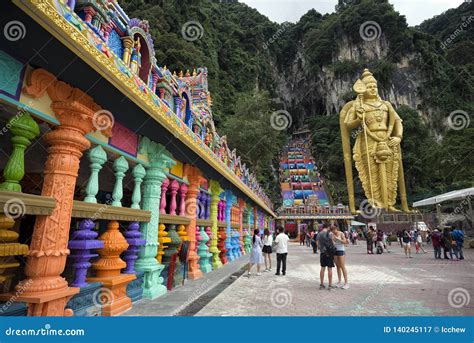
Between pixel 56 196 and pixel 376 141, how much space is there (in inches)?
989

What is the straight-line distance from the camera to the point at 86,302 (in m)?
2.97

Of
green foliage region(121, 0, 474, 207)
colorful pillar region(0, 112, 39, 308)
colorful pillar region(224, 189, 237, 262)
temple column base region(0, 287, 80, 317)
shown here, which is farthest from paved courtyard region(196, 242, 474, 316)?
green foliage region(121, 0, 474, 207)

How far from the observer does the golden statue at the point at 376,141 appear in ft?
76.3

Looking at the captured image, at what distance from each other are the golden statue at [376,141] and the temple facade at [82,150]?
72.4 feet

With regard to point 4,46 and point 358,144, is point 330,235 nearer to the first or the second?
point 4,46

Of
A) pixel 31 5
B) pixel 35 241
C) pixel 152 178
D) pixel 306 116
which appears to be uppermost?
pixel 306 116

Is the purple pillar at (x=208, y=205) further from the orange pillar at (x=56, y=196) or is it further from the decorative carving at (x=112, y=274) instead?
the orange pillar at (x=56, y=196)

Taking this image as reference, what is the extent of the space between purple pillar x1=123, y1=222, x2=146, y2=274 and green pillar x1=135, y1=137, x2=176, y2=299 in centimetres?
21

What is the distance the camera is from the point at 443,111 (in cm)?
4750

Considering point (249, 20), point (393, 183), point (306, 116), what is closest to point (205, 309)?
point (393, 183)

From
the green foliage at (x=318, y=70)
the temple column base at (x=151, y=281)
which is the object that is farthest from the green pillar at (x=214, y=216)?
the green foliage at (x=318, y=70)

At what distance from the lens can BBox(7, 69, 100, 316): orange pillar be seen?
2.33m

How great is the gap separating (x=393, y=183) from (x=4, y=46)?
26.6 m

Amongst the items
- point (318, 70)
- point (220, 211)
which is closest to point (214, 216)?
point (220, 211)
